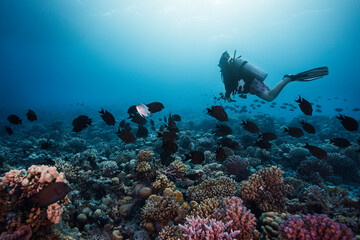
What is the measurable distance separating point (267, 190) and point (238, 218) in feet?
5.46

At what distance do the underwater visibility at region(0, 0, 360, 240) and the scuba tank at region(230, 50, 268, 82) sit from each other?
0.08 m

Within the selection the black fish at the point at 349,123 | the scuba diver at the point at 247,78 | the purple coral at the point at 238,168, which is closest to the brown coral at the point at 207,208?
the purple coral at the point at 238,168

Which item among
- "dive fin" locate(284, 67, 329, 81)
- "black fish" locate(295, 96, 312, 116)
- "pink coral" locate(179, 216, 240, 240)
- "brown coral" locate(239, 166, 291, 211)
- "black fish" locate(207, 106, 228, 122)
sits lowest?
"pink coral" locate(179, 216, 240, 240)

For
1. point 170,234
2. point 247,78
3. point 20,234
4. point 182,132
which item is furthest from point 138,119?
point 182,132

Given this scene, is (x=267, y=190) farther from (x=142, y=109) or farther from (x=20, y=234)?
(x=20, y=234)

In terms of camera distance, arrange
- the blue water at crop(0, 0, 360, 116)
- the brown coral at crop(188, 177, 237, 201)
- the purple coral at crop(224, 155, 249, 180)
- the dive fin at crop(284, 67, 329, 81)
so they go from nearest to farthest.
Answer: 1. the brown coral at crop(188, 177, 237, 201)
2. the dive fin at crop(284, 67, 329, 81)
3. the purple coral at crop(224, 155, 249, 180)
4. the blue water at crop(0, 0, 360, 116)

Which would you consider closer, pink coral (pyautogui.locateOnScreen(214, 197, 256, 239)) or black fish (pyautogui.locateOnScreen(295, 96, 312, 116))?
pink coral (pyautogui.locateOnScreen(214, 197, 256, 239))

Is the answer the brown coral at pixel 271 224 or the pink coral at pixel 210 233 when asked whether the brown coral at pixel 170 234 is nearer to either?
the pink coral at pixel 210 233

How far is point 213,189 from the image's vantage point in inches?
191

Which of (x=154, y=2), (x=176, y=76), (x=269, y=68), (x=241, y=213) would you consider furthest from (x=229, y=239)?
(x=176, y=76)

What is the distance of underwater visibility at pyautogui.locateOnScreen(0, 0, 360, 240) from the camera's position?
342 centimetres

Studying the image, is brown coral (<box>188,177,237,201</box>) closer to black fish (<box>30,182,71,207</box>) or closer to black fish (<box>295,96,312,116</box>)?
black fish (<box>295,96,312,116</box>)

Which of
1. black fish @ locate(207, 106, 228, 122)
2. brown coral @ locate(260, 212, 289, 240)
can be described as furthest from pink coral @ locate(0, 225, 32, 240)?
brown coral @ locate(260, 212, 289, 240)

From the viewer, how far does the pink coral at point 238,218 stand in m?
3.38
